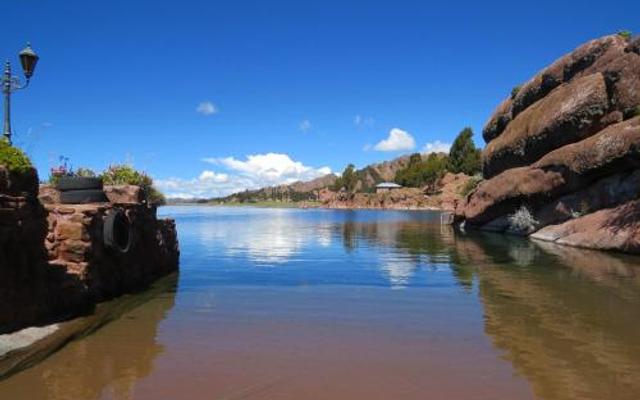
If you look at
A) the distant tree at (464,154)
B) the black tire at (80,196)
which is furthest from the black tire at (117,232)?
the distant tree at (464,154)

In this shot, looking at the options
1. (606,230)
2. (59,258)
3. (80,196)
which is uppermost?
(80,196)

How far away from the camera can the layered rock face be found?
3042 cm

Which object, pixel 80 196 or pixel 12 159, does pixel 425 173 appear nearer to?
pixel 80 196

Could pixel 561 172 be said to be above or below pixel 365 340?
above

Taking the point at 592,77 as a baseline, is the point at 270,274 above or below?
below

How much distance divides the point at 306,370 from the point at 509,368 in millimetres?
3277

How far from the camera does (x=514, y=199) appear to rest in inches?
1640

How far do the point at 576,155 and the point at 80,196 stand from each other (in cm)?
2901

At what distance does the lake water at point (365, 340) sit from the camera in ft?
27.5

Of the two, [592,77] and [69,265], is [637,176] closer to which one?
[592,77]

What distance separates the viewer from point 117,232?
50.6ft

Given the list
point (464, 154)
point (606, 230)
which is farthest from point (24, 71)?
point (464, 154)

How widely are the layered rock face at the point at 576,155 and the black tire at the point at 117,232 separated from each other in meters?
21.8

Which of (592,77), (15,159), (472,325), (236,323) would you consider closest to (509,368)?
(472,325)
